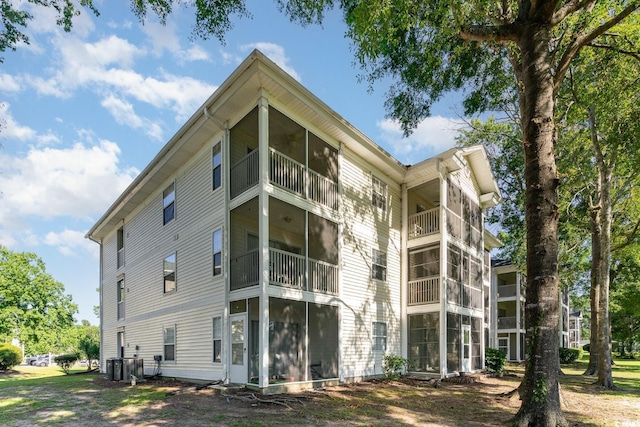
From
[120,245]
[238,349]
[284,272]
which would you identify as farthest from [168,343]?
[120,245]

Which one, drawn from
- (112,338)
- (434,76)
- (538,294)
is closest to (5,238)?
(112,338)

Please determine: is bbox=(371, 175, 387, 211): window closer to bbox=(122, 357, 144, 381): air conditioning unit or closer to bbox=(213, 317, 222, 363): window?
bbox=(213, 317, 222, 363): window

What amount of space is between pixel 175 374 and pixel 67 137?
34.2ft

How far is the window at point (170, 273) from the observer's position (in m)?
15.6

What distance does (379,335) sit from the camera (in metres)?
15.8

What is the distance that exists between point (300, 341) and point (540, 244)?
8786 millimetres

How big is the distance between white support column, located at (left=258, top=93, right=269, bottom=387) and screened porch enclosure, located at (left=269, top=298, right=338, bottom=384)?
1833 millimetres

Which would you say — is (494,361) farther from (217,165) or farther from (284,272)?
(217,165)

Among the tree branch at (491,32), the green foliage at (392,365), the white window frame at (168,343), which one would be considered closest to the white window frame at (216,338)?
the white window frame at (168,343)

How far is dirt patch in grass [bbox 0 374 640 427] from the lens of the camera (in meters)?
8.35

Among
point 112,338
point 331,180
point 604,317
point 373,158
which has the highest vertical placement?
point 373,158

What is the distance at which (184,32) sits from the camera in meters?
9.33

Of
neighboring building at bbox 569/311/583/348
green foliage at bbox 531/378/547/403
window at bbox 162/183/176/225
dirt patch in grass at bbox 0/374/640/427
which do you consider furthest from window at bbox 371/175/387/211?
neighboring building at bbox 569/311/583/348

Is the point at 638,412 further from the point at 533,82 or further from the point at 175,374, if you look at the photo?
the point at 175,374
